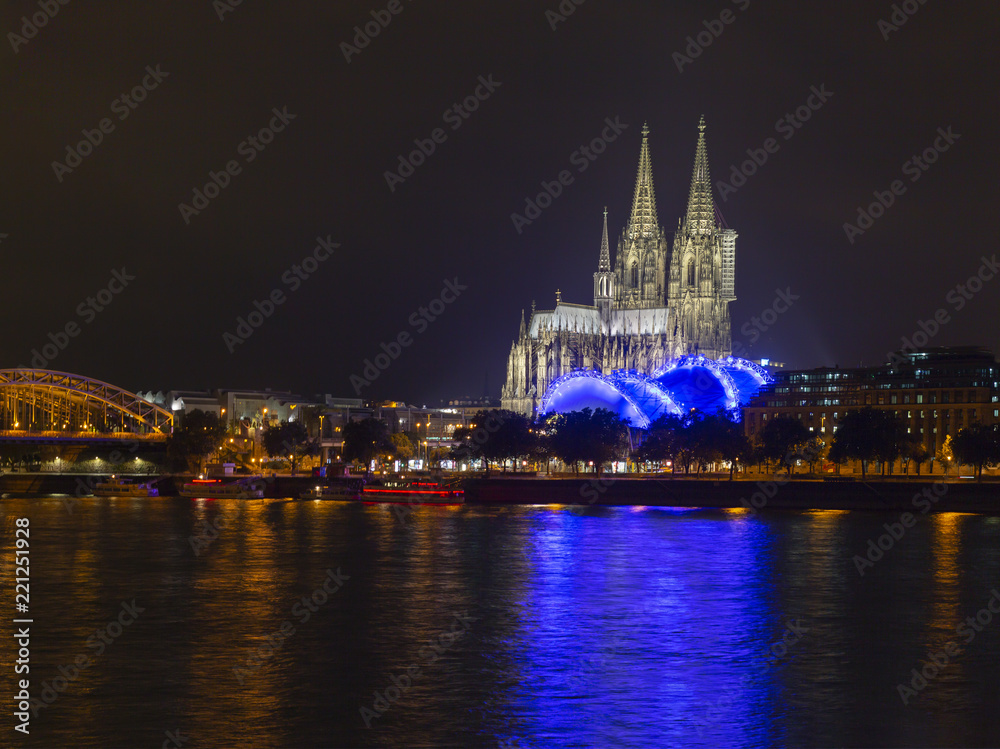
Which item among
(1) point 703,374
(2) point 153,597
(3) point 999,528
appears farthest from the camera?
(1) point 703,374

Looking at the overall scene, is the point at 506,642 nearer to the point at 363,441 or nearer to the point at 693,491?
the point at 693,491

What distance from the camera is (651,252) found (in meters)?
172

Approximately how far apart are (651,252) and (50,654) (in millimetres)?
145667

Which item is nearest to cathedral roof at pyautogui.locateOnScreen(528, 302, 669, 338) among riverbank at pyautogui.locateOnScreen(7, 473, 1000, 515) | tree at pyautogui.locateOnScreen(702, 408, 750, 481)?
tree at pyautogui.locateOnScreen(702, 408, 750, 481)

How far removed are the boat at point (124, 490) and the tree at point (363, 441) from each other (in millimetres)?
28036

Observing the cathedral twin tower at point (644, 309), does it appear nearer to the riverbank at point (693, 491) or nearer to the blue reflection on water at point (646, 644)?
the riverbank at point (693, 491)

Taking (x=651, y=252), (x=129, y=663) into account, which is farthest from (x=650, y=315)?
(x=129, y=663)

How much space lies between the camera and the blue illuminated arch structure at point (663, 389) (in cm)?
13725

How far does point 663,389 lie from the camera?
461ft

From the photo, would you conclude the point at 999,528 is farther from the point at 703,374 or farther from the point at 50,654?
the point at 703,374

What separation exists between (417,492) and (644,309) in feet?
235

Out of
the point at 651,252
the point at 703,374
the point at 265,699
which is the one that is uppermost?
the point at 651,252

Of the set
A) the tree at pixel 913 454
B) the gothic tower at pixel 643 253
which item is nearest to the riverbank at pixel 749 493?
the tree at pixel 913 454

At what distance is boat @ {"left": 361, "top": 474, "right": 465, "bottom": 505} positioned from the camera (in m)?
105
